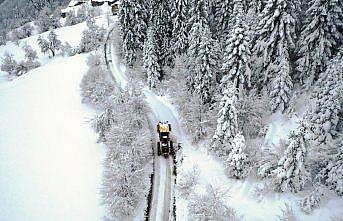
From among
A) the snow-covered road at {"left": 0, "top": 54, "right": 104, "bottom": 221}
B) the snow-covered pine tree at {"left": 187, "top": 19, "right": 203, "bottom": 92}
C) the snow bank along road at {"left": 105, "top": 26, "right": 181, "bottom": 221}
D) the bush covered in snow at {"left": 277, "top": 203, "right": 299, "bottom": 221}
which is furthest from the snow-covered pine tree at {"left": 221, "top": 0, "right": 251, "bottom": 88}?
the snow-covered road at {"left": 0, "top": 54, "right": 104, "bottom": 221}

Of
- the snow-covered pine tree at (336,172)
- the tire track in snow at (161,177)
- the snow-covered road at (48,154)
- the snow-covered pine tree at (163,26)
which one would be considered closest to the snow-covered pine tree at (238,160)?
the tire track in snow at (161,177)

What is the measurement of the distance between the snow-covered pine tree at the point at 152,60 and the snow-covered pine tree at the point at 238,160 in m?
Answer: 22.8

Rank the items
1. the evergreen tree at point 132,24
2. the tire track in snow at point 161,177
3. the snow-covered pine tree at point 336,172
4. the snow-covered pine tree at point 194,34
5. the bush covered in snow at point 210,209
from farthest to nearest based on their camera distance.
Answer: the evergreen tree at point 132,24
the snow-covered pine tree at point 194,34
the tire track in snow at point 161,177
the bush covered in snow at point 210,209
the snow-covered pine tree at point 336,172

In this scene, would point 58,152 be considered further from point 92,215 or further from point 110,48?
point 110,48

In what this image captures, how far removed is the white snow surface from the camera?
1023 inches

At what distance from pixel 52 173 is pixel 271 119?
80.9ft

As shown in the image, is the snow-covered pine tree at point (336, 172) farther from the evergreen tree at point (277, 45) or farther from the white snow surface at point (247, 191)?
the evergreen tree at point (277, 45)

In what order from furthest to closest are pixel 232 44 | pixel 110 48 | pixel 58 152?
pixel 110 48, pixel 58 152, pixel 232 44

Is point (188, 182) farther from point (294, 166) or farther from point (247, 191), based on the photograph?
point (294, 166)

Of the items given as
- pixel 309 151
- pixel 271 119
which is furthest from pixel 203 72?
pixel 309 151

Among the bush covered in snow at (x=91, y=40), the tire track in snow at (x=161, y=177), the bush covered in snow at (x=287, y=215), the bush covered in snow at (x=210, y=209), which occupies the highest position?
the bush covered in snow at (x=287, y=215)

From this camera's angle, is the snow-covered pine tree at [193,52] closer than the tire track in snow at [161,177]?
No

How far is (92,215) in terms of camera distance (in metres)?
30.6

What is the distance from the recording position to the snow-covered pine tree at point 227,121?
31.2 meters
